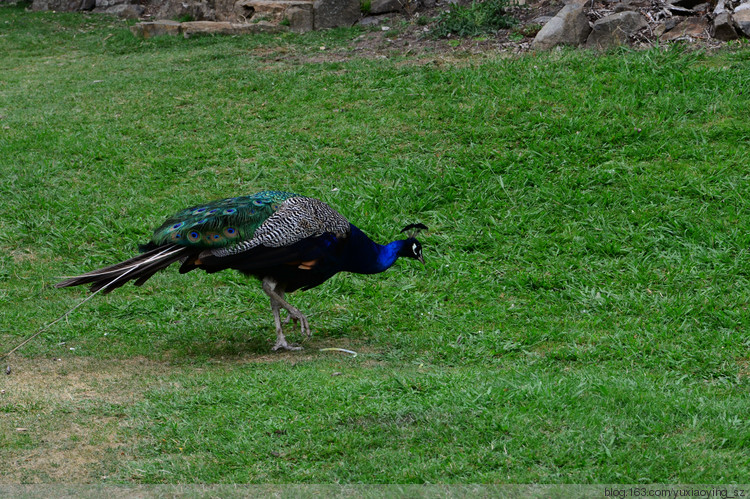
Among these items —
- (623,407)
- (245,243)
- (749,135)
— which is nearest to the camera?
(623,407)

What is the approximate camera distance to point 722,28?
10.5 m

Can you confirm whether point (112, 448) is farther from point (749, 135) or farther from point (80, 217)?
point (749, 135)

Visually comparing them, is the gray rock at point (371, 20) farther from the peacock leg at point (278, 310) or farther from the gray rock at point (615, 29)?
the peacock leg at point (278, 310)

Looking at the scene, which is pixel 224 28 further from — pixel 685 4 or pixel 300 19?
pixel 685 4

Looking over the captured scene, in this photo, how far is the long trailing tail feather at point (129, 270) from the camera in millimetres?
5613

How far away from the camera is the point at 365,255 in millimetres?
6293

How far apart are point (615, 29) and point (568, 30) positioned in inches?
23.9

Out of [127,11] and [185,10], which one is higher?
[185,10]

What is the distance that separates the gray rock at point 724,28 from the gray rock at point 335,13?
5932 mm

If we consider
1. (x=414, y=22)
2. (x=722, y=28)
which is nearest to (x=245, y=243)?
(x=722, y=28)

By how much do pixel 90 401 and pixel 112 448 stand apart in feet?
2.41

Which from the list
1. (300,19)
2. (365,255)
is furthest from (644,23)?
(365,255)

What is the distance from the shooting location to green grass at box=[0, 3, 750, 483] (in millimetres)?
4305

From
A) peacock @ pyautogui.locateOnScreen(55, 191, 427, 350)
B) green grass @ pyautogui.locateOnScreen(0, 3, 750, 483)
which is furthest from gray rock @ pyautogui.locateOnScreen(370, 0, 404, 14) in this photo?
peacock @ pyautogui.locateOnScreen(55, 191, 427, 350)
